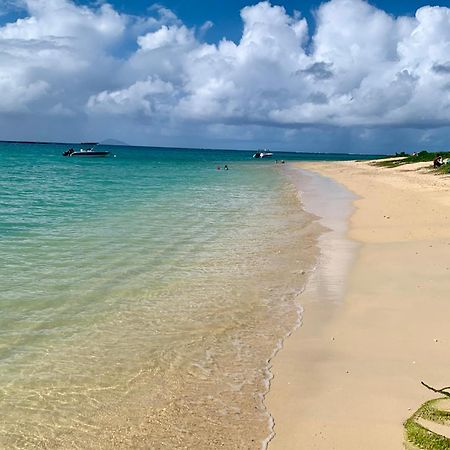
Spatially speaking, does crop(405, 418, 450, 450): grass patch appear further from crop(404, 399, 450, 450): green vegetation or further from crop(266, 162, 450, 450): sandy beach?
crop(266, 162, 450, 450): sandy beach

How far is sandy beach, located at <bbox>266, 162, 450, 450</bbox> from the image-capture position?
236 inches

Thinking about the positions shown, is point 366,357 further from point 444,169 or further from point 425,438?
point 444,169

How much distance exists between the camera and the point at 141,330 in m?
9.34

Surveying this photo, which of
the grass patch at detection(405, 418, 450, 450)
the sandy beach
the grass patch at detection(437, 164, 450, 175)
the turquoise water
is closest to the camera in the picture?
the grass patch at detection(405, 418, 450, 450)

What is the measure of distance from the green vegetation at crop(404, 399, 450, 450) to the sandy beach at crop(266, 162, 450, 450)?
0.12 metres

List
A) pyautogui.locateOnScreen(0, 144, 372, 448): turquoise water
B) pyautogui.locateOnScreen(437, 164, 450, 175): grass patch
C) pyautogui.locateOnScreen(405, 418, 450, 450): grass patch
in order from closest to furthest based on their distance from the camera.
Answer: pyautogui.locateOnScreen(405, 418, 450, 450): grass patch
pyautogui.locateOnScreen(0, 144, 372, 448): turquoise water
pyautogui.locateOnScreen(437, 164, 450, 175): grass patch

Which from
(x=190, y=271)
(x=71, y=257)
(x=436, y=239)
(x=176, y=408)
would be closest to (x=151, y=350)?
(x=176, y=408)

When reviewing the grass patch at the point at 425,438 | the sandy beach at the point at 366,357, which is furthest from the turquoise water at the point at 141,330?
the grass patch at the point at 425,438

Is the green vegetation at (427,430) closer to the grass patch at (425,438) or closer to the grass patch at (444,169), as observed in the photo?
the grass patch at (425,438)

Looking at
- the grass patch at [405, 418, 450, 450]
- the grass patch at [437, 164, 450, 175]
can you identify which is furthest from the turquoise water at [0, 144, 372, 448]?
the grass patch at [437, 164, 450, 175]

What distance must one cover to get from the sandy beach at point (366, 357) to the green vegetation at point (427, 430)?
12 centimetres

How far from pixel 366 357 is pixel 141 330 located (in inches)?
162

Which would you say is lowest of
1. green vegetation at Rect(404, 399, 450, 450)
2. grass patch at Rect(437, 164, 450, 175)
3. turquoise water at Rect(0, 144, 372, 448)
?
turquoise water at Rect(0, 144, 372, 448)

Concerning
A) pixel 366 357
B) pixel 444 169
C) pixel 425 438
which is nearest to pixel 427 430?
pixel 425 438
